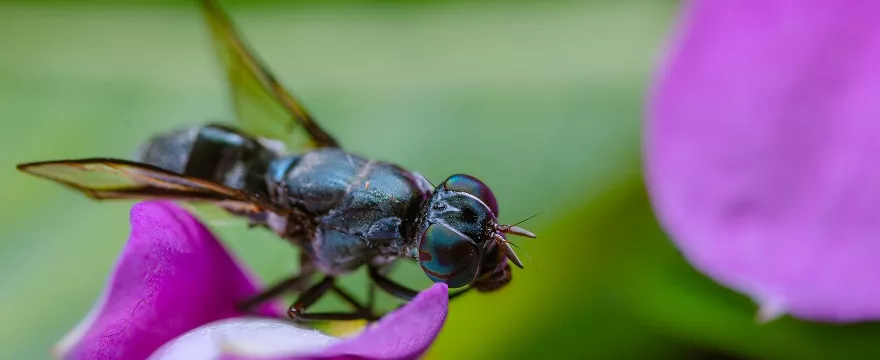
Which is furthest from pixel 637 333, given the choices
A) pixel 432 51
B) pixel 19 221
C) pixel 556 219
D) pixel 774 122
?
pixel 19 221

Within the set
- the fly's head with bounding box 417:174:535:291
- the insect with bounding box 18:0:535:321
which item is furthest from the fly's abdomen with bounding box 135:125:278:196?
the fly's head with bounding box 417:174:535:291

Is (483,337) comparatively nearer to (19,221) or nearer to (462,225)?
(462,225)

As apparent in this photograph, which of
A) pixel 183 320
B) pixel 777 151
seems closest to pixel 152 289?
pixel 183 320

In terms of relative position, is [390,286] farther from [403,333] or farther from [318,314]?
[403,333]

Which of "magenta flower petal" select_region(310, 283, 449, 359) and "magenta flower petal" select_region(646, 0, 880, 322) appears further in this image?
"magenta flower petal" select_region(646, 0, 880, 322)

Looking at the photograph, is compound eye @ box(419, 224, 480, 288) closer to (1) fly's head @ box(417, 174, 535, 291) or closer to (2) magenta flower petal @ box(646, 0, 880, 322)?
(1) fly's head @ box(417, 174, 535, 291)

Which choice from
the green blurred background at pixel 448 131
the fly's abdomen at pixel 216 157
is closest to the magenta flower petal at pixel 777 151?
the green blurred background at pixel 448 131
